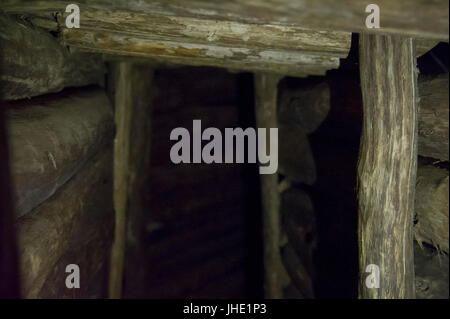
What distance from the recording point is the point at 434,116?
4.88ft

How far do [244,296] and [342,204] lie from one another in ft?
5.79

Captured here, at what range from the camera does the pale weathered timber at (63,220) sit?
1.19m

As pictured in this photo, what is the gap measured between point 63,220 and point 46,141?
385mm

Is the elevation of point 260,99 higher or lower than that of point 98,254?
higher

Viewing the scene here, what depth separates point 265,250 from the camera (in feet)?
9.43

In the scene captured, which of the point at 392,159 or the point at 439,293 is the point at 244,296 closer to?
the point at 439,293

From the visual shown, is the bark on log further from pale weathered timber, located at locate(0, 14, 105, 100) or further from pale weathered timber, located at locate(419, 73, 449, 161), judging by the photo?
pale weathered timber, located at locate(419, 73, 449, 161)

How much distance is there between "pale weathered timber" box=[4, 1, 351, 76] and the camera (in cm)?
133

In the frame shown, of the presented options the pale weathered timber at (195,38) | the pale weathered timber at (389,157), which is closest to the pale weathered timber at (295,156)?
the pale weathered timber at (195,38)

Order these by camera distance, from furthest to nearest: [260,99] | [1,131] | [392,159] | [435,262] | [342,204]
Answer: [260,99] < [342,204] < [435,262] < [392,159] < [1,131]

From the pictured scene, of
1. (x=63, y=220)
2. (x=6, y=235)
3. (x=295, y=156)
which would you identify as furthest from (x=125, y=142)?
(x=6, y=235)

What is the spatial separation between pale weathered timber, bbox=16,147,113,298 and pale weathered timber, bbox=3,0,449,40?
75cm

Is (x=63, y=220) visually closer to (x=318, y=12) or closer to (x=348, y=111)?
(x=318, y=12)
